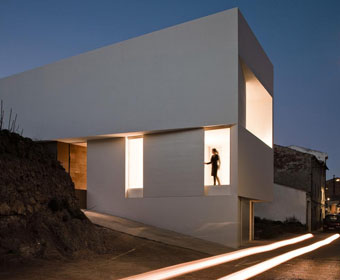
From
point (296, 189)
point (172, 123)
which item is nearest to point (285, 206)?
point (296, 189)

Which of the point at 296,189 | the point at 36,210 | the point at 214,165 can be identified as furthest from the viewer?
the point at 296,189

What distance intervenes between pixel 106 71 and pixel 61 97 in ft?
10.4

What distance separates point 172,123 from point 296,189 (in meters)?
19.7

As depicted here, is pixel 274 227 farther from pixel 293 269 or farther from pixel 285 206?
pixel 293 269

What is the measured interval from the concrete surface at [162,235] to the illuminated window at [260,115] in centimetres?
782

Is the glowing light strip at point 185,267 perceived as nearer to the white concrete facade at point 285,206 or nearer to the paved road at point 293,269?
the paved road at point 293,269

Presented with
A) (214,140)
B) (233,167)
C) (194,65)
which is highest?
(194,65)

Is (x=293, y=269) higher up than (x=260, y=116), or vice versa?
(x=260, y=116)

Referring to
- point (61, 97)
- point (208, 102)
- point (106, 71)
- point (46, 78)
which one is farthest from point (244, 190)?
A: point (46, 78)

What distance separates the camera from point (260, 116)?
2069 cm

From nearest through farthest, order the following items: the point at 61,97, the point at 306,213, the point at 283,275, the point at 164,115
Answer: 1. the point at 283,275
2. the point at 164,115
3. the point at 61,97
4. the point at 306,213

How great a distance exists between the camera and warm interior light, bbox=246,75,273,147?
66.5 feet

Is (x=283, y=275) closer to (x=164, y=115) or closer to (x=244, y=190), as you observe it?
(x=244, y=190)

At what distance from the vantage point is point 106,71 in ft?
60.2
